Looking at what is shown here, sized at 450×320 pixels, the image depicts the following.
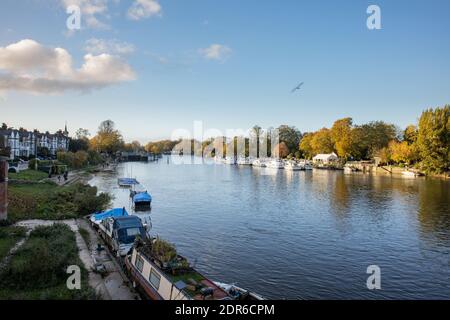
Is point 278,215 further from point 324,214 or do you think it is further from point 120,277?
point 120,277

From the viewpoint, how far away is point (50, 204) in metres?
45.3

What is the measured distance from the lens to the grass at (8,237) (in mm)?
25922

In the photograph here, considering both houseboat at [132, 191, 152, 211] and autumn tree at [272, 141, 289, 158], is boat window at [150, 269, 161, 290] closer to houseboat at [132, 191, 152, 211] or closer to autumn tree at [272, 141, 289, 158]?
houseboat at [132, 191, 152, 211]

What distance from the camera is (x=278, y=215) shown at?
49.1 m

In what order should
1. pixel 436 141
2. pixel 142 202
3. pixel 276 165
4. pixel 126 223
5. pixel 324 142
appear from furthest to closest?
1. pixel 324 142
2. pixel 276 165
3. pixel 436 141
4. pixel 142 202
5. pixel 126 223

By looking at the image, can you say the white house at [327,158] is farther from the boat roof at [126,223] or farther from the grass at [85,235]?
the boat roof at [126,223]

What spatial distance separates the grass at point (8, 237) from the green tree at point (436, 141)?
105564mm

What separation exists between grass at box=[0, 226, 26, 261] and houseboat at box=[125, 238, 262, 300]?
31.6 feet

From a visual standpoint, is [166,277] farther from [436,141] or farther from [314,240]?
[436,141]

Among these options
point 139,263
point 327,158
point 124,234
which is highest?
point 327,158

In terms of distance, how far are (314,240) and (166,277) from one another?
71.3 feet

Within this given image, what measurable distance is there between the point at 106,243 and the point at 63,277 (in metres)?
10.5
